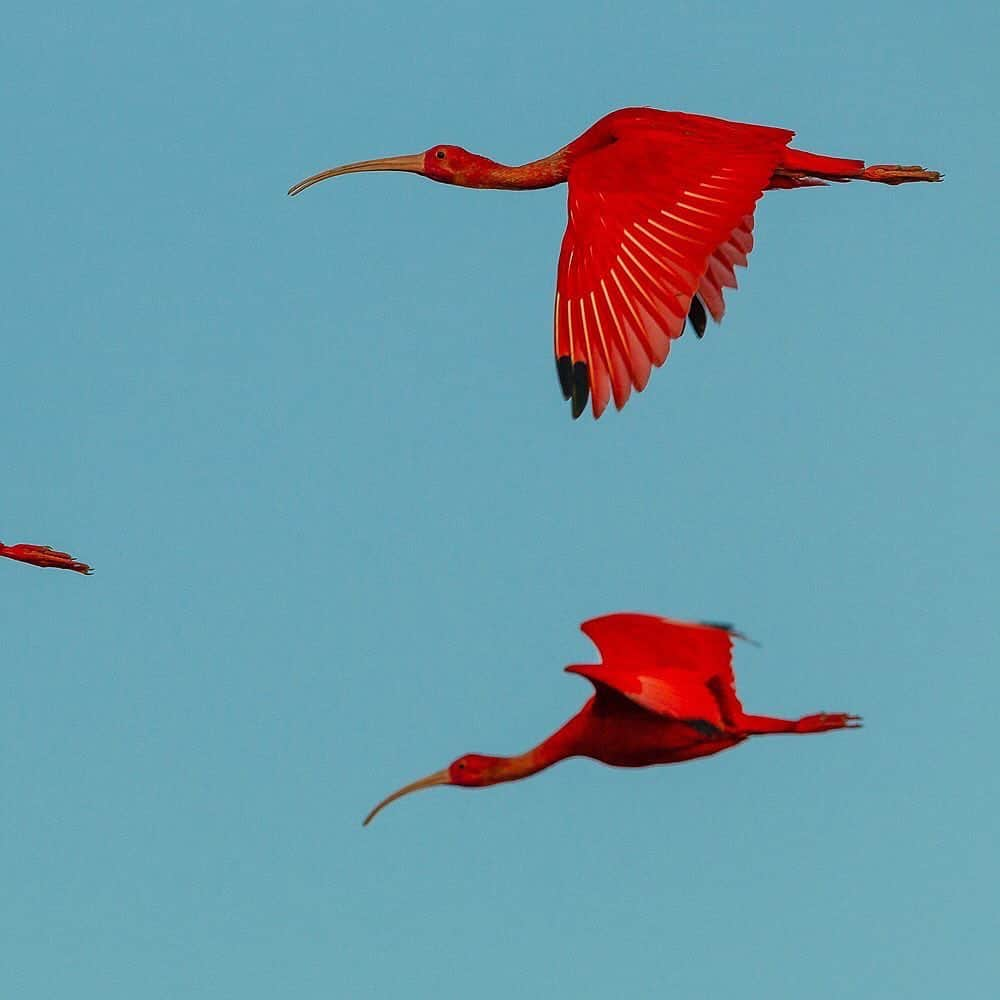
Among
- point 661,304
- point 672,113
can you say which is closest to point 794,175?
point 672,113

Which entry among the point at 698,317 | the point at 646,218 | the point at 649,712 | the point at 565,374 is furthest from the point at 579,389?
the point at 698,317

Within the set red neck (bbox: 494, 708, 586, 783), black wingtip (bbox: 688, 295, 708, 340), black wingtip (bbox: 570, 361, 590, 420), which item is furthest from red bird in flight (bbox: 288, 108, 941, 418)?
red neck (bbox: 494, 708, 586, 783)

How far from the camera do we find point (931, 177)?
2364 centimetres

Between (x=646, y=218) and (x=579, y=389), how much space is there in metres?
1.91

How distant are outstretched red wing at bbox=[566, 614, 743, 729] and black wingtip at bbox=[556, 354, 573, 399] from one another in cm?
302

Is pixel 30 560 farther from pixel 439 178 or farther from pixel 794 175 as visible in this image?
pixel 794 175

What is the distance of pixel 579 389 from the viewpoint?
19.8 metres

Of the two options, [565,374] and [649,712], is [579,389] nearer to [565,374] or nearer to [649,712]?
[565,374]

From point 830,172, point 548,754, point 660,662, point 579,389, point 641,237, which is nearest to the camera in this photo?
point 660,662

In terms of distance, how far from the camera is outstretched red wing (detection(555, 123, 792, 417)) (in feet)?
65.4

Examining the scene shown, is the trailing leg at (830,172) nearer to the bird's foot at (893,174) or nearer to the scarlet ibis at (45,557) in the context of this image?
the bird's foot at (893,174)

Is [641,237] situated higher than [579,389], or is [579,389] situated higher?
[641,237]

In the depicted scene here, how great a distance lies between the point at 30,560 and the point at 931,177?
884 cm

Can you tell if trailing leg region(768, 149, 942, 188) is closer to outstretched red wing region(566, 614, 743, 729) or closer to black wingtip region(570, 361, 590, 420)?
black wingtip region(570, 361, 590, 420)
